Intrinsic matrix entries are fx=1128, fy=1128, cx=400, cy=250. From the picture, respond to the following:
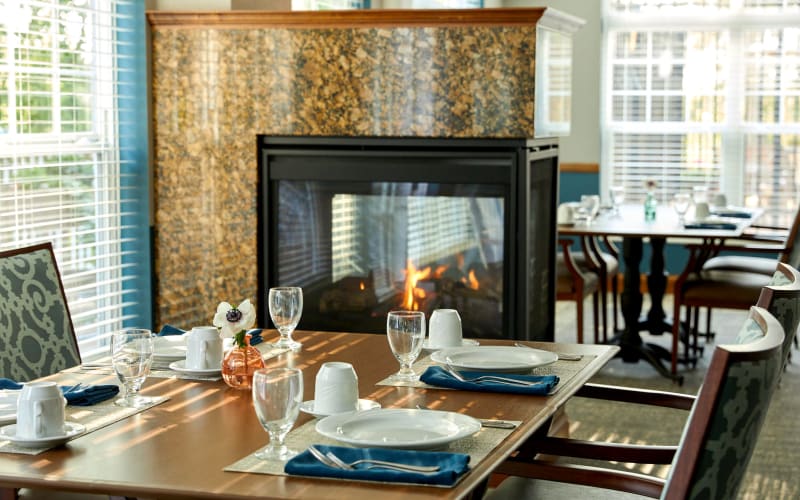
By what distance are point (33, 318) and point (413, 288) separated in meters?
1.74

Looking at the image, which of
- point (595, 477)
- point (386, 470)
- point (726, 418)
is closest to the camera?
point (726, 418)

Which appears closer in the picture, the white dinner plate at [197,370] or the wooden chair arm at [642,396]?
the white dinner plate at [197,370]

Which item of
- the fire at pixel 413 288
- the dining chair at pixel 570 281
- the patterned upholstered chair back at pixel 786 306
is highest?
the patterned upholstered chair back at pixel 786 306

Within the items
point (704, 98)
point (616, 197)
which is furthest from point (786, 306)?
point (704, 98)

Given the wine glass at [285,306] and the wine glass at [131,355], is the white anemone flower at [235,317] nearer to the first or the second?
the wine glass at [285,306]

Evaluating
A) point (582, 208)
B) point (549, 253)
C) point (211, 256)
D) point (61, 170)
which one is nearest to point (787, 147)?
point (582, 208)

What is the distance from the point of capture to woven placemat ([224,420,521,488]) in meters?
1.70

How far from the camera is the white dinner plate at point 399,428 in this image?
1.76 metres

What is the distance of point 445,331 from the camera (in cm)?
262

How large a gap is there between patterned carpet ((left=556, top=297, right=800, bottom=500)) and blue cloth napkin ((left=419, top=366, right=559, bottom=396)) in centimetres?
169

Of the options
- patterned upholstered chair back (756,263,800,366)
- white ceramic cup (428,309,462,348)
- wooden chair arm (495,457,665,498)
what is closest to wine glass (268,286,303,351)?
white ceramic cup (428,309,462,348)

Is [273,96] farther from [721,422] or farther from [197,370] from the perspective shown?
[721,422]

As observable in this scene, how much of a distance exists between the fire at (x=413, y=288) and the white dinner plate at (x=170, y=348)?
1672 millimetres

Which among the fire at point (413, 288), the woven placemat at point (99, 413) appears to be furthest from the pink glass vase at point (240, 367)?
the fire at point (413, 288)
